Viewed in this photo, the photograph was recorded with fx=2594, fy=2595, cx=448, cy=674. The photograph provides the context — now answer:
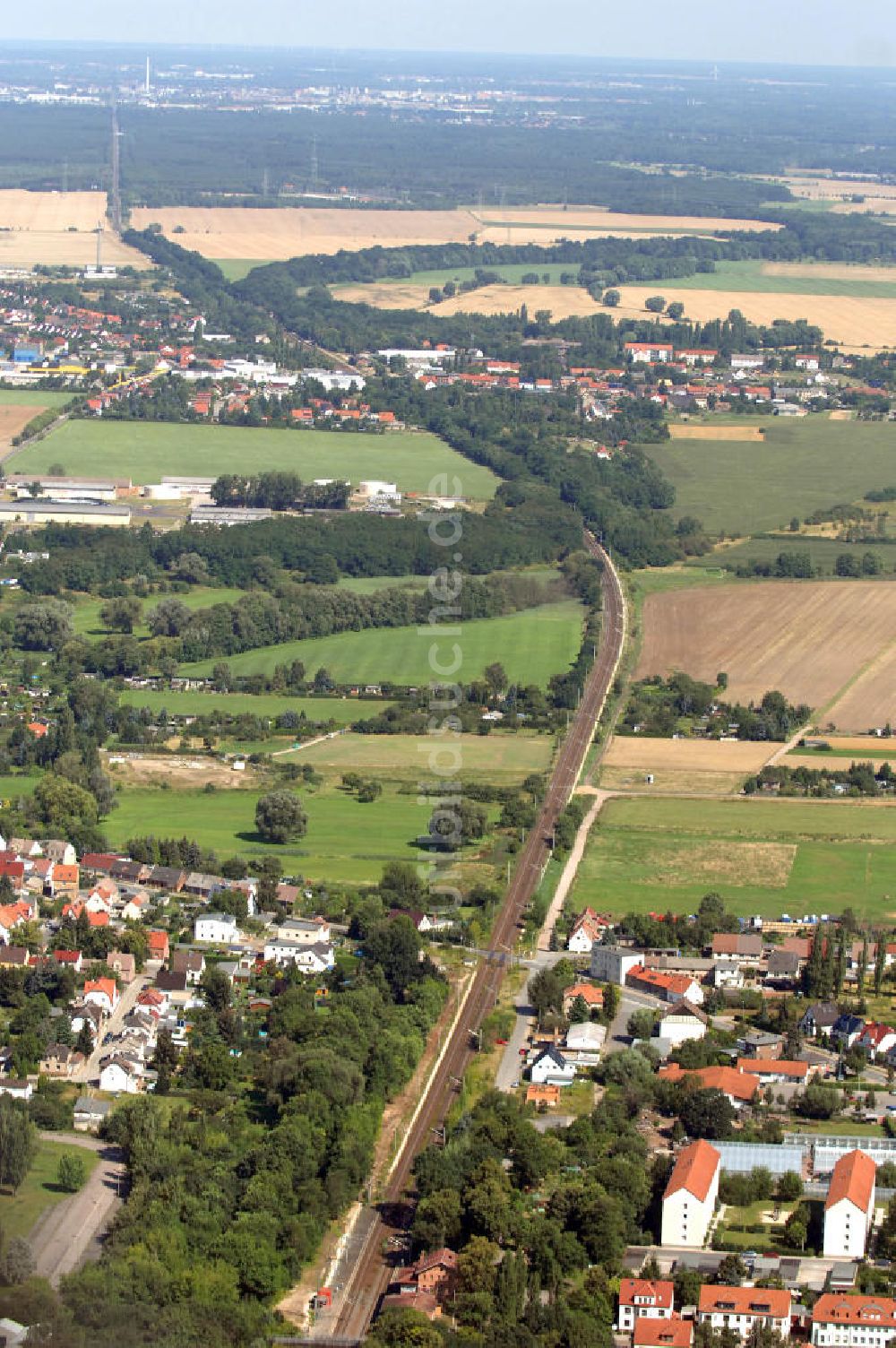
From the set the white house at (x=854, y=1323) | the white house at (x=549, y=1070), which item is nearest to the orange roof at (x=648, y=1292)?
the white house at (x=854, y=1323)

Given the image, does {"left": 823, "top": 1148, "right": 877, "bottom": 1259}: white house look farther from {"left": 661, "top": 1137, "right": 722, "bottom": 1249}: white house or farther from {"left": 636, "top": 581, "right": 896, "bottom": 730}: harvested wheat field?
{"left": 636, "top": 581, "right": 896, "bottom": 730}: harvested wheat field

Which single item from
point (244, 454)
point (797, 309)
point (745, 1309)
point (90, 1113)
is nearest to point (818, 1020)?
point (745, 1309)

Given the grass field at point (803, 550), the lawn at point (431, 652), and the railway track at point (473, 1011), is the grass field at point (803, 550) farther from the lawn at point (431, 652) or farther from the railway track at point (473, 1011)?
the lawn at point (431, 652)

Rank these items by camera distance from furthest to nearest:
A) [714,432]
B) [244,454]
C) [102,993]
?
[714,432] < [244,454] < [102,993]

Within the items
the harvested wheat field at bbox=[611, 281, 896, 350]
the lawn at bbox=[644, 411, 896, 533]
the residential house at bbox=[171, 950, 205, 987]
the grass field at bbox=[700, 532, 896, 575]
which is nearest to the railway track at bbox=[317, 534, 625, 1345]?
the residential house at bbox=[171, 950, 205, 987]

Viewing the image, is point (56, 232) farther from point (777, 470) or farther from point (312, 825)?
point (312, 825)

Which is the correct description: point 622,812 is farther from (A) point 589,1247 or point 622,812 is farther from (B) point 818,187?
(B) point 818,187

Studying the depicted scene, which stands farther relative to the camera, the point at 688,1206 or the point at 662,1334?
the point at 688,1206
